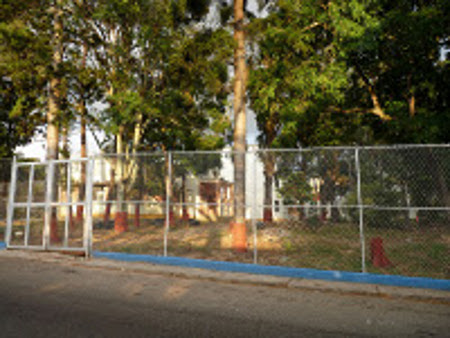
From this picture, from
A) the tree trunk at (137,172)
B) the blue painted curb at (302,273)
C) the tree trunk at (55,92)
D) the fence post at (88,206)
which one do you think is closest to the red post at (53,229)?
the tree trunk at (55,92)

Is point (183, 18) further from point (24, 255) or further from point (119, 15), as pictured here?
point (24, 255)

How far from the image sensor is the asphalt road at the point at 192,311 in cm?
454

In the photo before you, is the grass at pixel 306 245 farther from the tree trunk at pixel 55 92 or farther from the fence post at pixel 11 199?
the tree trunk at pixel 55 92

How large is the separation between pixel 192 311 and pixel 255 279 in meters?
2.63

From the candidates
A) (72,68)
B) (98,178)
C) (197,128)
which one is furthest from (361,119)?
(98,178)

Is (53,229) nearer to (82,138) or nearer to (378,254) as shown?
(82,138)

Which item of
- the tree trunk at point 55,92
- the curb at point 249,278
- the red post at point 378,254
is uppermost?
the tree trunk at point 55,92

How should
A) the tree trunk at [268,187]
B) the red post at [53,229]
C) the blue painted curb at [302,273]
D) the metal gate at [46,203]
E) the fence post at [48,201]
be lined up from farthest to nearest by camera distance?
the tree trunk at [268,187], the red post at [53,229], the fence post at [48,201], the metal gate at [46,203], the blue painted curb at [302,273]

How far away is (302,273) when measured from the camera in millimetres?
7961

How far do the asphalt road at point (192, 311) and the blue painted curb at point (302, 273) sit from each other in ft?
2.83

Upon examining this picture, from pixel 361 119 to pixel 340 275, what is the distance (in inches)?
426

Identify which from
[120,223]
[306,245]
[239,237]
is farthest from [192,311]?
[120,223]

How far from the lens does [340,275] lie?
7660mm

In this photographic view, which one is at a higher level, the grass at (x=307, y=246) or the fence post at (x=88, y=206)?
the fence post at (x=88, y=206)
